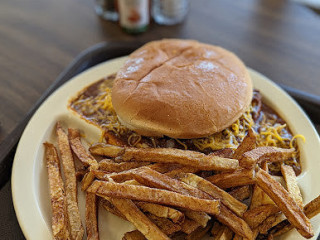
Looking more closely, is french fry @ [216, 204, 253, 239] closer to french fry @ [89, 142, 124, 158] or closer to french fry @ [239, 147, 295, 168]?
french fry @ [239, 147, 295, 168]

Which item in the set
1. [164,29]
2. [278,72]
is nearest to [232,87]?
[278,72]

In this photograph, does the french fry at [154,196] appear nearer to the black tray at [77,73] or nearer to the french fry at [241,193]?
the french fry at [241,193]

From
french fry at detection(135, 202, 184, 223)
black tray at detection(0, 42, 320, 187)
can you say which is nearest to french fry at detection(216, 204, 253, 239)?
french fry at detection(135, 202, 184, 223)

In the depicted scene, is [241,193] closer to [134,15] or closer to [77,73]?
[77,73]

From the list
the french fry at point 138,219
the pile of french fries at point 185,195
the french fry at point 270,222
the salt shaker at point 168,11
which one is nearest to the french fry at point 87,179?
the pile of french fries at point 185,195

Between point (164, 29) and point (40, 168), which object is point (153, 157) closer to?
point (40, 168)

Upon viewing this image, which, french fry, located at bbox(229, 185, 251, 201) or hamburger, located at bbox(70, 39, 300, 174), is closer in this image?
french fry, located at bbox(229, 185, 251, 201)

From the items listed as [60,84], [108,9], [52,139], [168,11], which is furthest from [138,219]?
[108,9]
